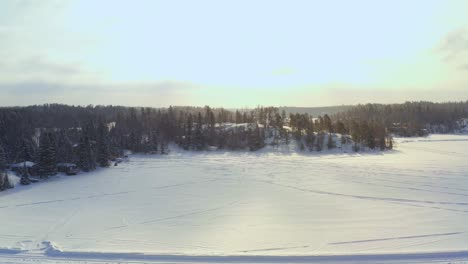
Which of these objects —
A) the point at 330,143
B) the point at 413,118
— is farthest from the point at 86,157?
the point at 413,118

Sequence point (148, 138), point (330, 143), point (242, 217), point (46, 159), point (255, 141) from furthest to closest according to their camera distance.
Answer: point (255, 141)
point (330, 143)
point (148, 138)
point (46, 159)
point (242, 217)

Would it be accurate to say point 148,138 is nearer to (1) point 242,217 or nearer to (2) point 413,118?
(1) point 242,217

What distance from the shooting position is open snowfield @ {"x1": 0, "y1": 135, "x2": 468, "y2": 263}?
1639 cm

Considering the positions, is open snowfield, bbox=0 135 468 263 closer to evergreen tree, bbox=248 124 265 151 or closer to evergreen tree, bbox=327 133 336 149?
evergreen tree, bbox=327 133 336 149

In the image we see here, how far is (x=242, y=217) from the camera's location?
2475cm

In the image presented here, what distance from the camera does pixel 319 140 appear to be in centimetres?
7850

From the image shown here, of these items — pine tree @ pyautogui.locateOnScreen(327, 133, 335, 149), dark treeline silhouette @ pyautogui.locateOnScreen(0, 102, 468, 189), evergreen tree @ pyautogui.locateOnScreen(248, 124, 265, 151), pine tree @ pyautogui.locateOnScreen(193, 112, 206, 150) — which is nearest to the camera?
dark treeline silhouette @ pyautogui.locateOnScreen(0, 102, 468, 189)

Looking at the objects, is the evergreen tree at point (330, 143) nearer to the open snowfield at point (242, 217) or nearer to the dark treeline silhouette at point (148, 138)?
the dark treeline silhouette at point (148, 138)

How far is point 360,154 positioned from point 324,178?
31.5 m

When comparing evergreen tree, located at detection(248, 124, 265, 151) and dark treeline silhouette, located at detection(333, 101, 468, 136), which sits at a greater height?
dark treeline silhouette, located at detection(333, 101, 468, 136)

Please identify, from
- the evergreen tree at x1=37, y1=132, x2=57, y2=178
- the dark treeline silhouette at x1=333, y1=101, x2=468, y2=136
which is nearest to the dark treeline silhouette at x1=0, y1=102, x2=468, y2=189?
the evergreen tree at x1=37, y1=132, x2=57, y2=178

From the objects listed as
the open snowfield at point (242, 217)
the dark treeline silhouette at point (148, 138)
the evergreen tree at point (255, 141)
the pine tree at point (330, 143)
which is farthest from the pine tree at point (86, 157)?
the pine tree at point (330, 143)

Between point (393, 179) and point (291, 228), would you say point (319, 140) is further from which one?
point (291, 228)

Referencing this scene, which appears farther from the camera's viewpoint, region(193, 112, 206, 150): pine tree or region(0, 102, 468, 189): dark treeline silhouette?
region(193, 112, 206, 150): pine tree
